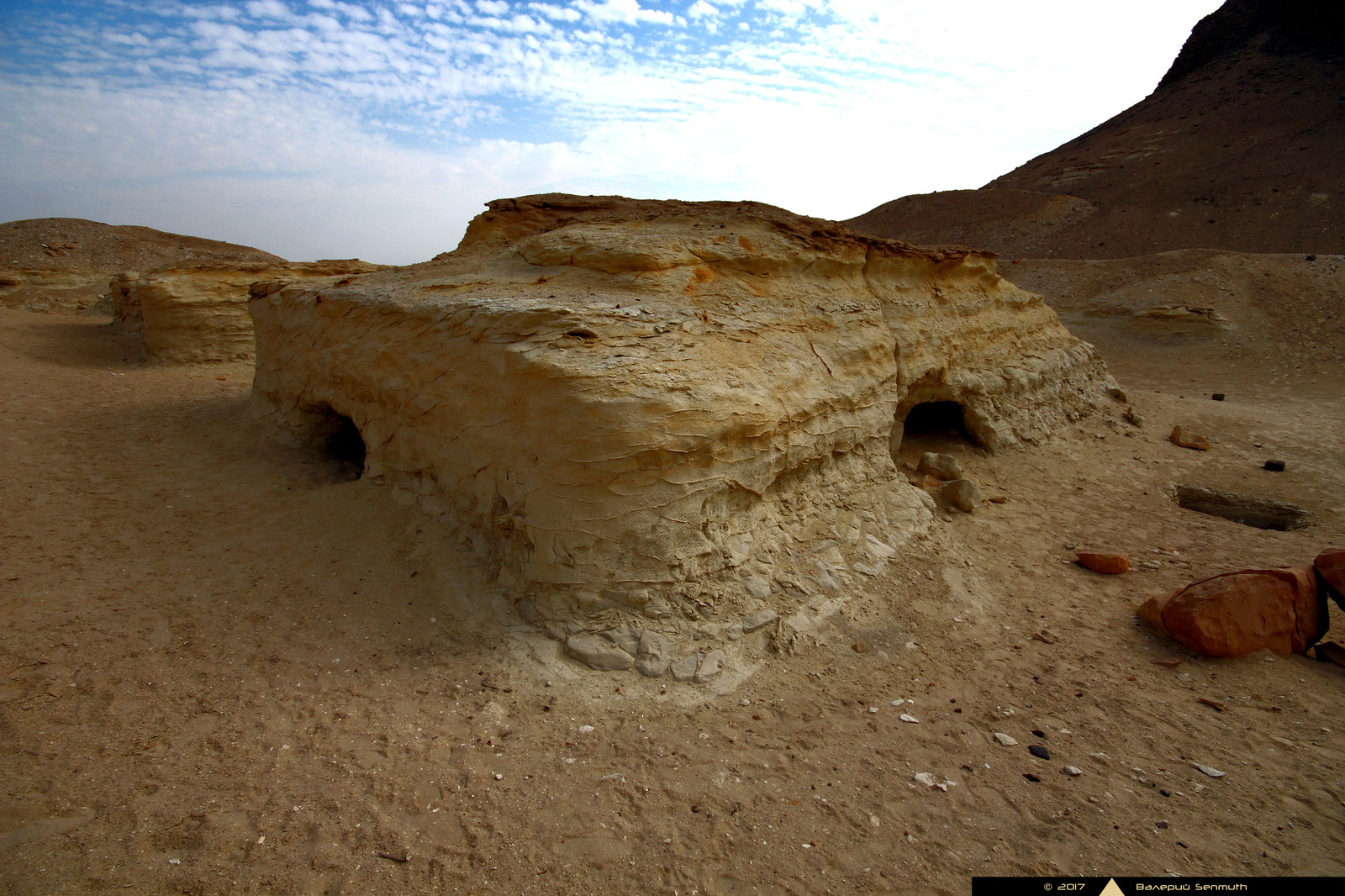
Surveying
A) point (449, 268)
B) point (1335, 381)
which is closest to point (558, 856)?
point (449, 268)

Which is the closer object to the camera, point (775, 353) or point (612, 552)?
point (612, 552)

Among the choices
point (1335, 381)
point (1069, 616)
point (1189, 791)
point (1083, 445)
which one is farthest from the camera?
point (1335, 381)

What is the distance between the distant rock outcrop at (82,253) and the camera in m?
13.5

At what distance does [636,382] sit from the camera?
3.39 meters

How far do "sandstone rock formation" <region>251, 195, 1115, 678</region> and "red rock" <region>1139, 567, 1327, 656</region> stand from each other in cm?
180

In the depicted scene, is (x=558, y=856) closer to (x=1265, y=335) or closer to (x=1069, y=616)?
(x=1069, y=616)

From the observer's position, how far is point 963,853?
2.44 metres

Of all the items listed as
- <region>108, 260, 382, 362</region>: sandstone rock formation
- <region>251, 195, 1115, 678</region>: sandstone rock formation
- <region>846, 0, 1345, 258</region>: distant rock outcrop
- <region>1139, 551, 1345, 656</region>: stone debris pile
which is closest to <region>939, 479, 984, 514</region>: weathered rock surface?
<region>251, 195, 1115, 678</region>: sandstone rock formation

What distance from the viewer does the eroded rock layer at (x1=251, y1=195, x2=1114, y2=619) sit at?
3.42 meters

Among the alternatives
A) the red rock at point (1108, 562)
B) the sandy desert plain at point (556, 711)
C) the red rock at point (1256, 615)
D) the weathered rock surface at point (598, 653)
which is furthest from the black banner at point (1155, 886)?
the red rock at point (1108, 562)

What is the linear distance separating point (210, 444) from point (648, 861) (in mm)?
5814

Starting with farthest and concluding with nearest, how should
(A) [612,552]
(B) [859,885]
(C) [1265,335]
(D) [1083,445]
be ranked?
(C) [1265,335]
(D) [1083,445]
(A) [612,552]
(B) [859,885]

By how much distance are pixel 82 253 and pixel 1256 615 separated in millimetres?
24475

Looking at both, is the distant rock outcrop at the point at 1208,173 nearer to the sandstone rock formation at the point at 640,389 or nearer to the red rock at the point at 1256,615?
the sandstone rock formation at the point at 640,389
